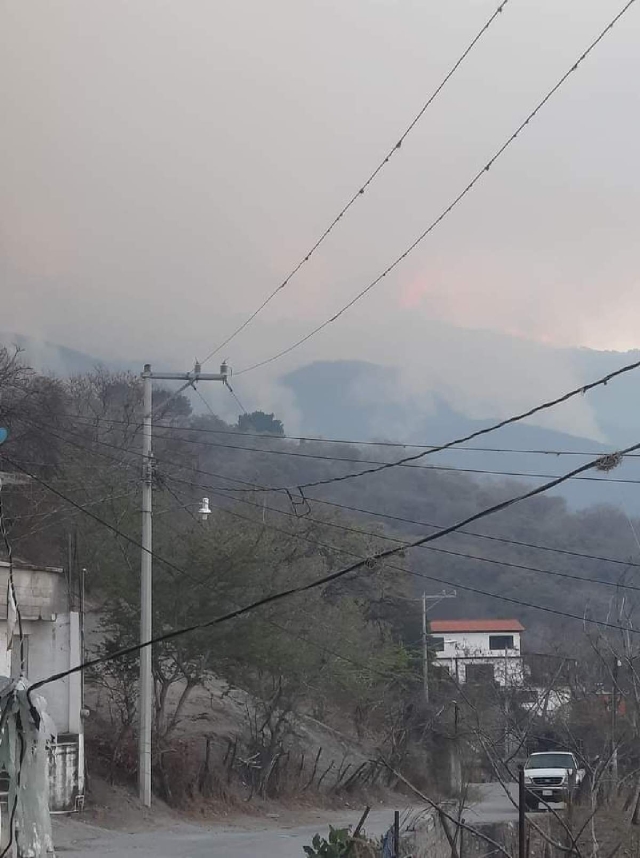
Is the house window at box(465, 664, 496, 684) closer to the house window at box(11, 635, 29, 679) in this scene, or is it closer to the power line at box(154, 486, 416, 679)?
the power line at box(154, 486, 416, 679)

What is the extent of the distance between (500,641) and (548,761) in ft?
159

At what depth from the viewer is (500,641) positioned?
3219 inches

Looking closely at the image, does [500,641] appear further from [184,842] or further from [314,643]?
[184,842]

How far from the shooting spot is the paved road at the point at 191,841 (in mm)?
21109

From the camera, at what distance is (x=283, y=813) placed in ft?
102

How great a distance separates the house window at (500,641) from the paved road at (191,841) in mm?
53996

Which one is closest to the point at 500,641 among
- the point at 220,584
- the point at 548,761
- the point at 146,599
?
the point at 548,761

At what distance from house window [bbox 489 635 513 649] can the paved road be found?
5400 cm

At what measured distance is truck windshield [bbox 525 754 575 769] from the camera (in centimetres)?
3381

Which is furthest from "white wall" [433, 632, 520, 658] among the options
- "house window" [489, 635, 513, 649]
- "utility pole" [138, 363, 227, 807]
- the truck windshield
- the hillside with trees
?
"utility pole" [138, 363, 227, 807]

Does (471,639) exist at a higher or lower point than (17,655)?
lower

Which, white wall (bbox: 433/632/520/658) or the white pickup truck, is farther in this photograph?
white wall (bbox: 433/632/520/658)

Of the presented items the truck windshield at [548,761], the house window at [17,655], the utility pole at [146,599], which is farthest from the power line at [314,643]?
the house window at [17,655]

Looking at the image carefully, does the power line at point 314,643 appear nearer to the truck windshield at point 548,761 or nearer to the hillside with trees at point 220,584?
the hillside with trees at point 220,584
